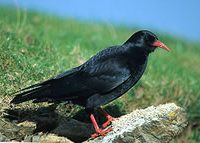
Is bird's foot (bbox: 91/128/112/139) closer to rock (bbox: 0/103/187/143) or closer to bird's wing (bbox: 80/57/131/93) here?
rock (bbox: 0/103/187/143)

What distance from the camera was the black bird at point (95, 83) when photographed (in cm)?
619

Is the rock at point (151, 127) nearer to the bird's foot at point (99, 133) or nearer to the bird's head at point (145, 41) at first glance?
the bird's foot at point (99, 133)

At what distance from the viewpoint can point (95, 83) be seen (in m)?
6.25

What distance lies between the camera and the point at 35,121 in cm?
652

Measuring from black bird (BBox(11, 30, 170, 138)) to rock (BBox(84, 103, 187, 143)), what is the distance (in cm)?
23

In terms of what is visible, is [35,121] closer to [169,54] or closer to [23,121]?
[23,121]

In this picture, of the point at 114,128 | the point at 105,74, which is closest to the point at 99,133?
the point at 114,128

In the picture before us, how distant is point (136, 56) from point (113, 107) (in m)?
1.39

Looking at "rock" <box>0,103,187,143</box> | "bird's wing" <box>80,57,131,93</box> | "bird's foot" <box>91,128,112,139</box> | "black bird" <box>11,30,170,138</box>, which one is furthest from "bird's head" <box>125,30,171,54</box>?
"bird's foot" <box>91,128,112,139</box>

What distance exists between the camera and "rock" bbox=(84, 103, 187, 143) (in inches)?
234

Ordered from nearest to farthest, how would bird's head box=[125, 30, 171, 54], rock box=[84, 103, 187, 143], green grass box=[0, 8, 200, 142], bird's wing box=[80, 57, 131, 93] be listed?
rock box=[84, 103, 187, 143] < bird's wing box=[80, 57, 131, 93] < bird's head box=[125, 30, 171, 54] < green grass box=[0, 8, 200, 142]

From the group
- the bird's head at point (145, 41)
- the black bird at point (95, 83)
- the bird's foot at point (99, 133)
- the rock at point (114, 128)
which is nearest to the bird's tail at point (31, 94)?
the black bird at point (95, 83)

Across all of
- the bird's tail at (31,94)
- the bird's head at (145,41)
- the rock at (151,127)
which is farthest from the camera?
the bird's head at (145,41)

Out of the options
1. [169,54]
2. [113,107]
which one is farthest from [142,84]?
[169,54]
